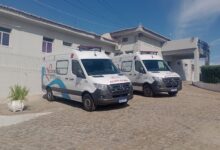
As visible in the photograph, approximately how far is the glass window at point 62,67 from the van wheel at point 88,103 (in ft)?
7.35

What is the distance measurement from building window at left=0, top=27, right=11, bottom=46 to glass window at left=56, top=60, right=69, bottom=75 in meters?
5.35

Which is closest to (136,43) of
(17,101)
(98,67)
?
(98,67)

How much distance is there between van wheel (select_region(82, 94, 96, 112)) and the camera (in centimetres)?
1061

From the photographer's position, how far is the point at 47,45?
64.3ft

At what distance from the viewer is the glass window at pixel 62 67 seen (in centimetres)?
1253

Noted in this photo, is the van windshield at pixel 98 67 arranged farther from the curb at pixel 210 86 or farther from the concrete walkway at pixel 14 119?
the curb at pixel 210 86

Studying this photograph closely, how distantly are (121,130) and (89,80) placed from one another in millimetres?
3528

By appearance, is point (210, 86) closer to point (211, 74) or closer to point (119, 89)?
point (211, 74)

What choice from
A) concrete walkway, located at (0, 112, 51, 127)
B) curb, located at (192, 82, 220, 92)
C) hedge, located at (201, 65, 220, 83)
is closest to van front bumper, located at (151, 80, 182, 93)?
concrete walkway, located at (0, 112, 51, 127)

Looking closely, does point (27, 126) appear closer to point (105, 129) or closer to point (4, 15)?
point (105, 129)

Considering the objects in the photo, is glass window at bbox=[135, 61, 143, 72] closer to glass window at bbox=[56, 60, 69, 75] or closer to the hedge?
glass window at bbox=[56, 60, 69, 75]

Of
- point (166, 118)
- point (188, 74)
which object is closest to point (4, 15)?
point (166, 118)

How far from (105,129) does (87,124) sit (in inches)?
37.5

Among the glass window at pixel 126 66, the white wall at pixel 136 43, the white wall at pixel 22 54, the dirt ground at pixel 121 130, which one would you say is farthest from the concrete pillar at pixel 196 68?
the dirt ground at pixel 121 130
